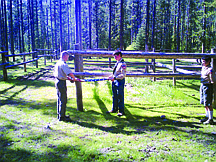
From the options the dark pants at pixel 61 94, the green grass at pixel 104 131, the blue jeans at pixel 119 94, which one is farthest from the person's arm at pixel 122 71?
the dark pants at pixel 61 94

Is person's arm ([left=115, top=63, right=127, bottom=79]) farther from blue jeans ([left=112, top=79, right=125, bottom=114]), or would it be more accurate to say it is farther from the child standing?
the child standing

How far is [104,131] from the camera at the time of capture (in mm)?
4332

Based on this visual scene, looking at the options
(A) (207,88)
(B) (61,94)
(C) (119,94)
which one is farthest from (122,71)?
(A) (207,88)

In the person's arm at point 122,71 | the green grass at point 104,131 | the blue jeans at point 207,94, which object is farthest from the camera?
the person's arm at point 122,71

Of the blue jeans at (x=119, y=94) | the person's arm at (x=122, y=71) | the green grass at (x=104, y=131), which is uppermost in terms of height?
the person's arm at (x=122, y=71)

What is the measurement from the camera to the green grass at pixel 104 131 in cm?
324

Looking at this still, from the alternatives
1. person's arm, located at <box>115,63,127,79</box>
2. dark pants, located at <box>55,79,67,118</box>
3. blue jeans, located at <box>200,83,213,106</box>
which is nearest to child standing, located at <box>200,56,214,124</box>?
blue jeans, located at <box>200,83,213,106</box>

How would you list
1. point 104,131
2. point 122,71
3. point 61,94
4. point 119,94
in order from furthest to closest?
point 119,94
point 122,71
point 61,94
point 104,131

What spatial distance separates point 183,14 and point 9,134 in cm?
6196

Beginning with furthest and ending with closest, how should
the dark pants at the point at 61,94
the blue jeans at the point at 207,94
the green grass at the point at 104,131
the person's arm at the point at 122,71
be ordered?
the person's arm at the point at 122,71 < the blue jeans at the point at 207,94 < the dark pants at the point at 61,94 < the green grass at the point at 104,131

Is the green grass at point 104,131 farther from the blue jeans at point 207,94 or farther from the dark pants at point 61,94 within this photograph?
the blue jeans at point 207,94

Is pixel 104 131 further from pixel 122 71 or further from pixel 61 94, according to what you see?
pixel 122 71

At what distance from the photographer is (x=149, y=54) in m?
5.93

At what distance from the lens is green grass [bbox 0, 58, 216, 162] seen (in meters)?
3.24
